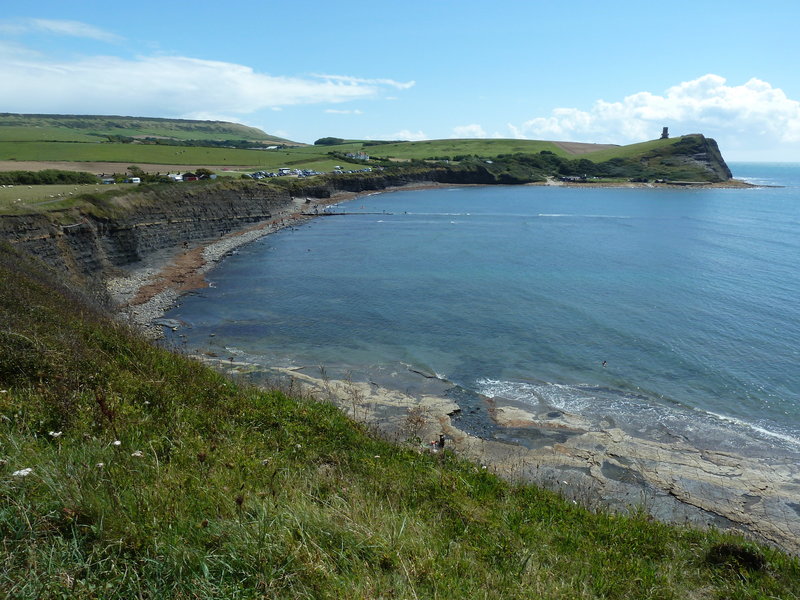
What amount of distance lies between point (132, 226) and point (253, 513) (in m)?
54.0

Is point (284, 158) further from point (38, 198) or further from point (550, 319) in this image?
point (550, 319)

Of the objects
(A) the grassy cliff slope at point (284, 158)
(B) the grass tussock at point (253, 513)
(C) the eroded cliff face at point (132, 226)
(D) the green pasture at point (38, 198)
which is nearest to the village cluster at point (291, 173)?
(A) the grassy cliff slope at point (284, 158)

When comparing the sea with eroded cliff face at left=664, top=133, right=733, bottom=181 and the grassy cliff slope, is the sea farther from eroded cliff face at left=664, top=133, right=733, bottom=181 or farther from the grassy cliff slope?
eroded cliff face at left=664, top=133, right=733, bottom=181

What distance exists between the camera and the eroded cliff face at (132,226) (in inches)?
1590

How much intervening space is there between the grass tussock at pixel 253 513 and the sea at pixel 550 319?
43.3ft

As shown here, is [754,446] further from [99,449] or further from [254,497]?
[99,449]

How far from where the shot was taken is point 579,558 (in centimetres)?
905

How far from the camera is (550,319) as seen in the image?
37.4m

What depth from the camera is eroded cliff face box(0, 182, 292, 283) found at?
4038cm

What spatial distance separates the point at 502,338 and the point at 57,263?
33.6m

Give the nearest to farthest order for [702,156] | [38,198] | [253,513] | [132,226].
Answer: [253,513], [38,198], [132,226], [702,156]

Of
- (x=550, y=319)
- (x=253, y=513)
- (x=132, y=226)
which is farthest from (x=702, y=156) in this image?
(x=253, y=513)

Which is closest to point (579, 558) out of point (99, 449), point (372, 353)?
point (99, 449)

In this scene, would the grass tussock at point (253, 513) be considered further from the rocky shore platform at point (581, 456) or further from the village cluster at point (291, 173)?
the village cluster at point (291, 173)
